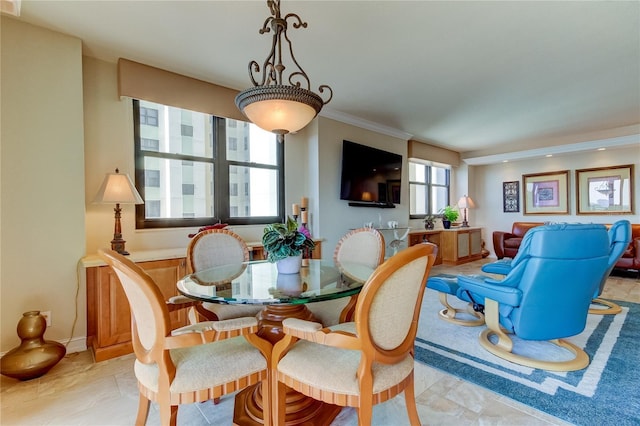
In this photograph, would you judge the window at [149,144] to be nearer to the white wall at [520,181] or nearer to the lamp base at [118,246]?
the lamp base at [118,246]

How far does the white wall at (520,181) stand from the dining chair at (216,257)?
6459 mm

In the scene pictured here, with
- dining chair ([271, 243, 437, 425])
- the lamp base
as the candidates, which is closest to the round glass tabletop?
dining chair ([271, 243, 437, 425])

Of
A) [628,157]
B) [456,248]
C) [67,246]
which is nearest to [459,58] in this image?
[67,246]

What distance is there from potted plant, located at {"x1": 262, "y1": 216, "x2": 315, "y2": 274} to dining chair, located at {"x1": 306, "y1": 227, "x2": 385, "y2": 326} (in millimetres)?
402

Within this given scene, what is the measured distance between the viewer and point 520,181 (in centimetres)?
668

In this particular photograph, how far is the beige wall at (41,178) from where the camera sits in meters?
2.20

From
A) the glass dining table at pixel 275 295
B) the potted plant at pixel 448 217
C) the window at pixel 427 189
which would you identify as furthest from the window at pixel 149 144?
the potted plant at pixel 448 217

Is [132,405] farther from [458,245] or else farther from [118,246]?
[458,245]

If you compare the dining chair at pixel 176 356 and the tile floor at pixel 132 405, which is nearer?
the dining chair at pixel 176 356

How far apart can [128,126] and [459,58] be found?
3245 mm

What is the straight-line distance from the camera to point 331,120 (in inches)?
171

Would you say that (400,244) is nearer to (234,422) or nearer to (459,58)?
(459,58)

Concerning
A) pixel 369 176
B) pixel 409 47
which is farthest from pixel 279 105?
pixel 369 176

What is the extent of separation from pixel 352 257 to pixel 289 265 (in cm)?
84
